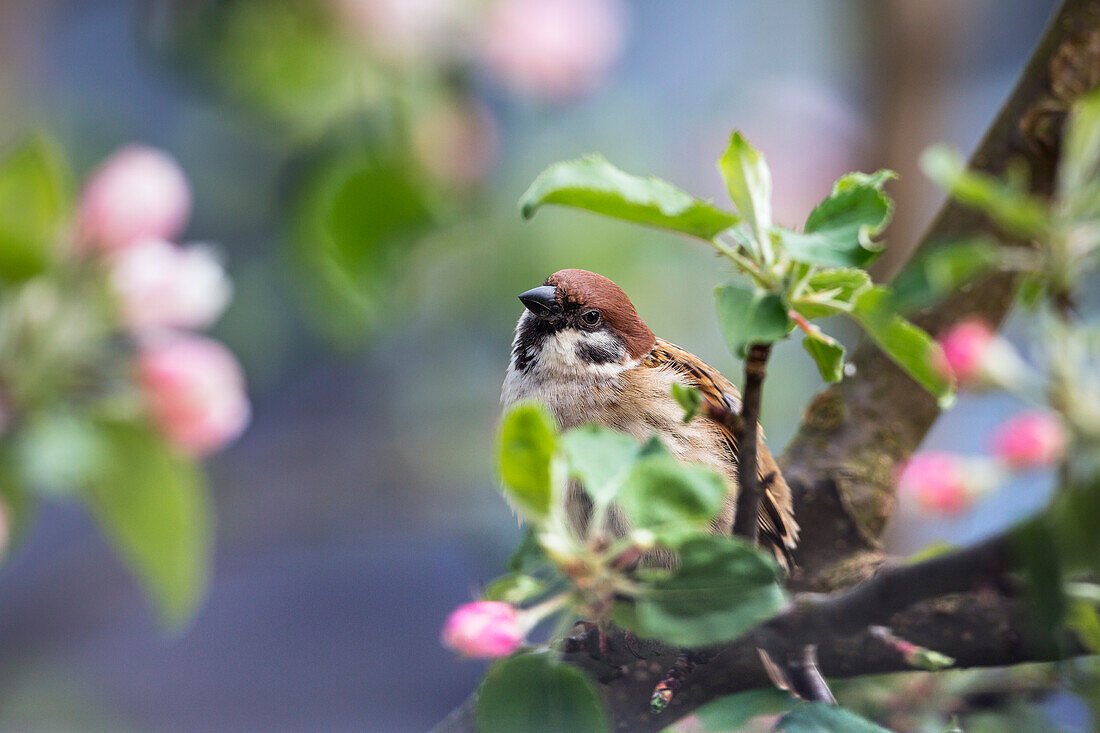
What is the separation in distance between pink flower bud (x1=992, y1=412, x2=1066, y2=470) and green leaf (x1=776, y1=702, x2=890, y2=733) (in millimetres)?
132

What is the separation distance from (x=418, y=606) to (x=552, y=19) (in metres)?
1.09

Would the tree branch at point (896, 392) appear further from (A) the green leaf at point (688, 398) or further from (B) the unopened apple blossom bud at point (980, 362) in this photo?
(A) the green leaf at point (688, 398)

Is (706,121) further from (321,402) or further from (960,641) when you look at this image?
(960,641)

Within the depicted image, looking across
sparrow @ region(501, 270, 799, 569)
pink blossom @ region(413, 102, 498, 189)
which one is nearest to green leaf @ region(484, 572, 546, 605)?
sparrow @ region(501, 270, 799, 569)

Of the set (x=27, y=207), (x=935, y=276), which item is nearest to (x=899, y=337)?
(x=935, y=276)

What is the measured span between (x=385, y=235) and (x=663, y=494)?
0.44m

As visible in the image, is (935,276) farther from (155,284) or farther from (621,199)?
(155,284)

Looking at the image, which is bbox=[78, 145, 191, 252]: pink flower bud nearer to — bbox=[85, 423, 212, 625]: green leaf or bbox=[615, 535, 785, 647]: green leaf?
bbox=[85, 423, 212, 625]: green leaf

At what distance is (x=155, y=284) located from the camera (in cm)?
50

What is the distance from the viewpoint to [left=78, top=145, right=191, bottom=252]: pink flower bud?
19.8 inches

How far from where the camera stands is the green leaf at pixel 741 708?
0.29 meters

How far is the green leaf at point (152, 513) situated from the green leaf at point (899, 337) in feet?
1.14

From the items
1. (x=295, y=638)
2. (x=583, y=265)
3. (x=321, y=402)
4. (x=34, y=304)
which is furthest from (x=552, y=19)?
(x=295, y=638)

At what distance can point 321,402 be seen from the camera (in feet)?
6.06
